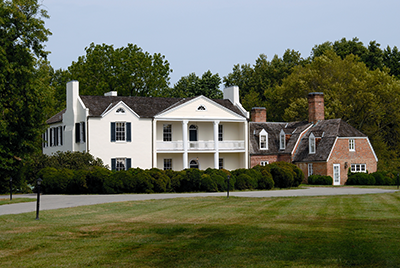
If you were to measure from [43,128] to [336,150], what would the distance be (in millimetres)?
26096

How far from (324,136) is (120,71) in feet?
82.9

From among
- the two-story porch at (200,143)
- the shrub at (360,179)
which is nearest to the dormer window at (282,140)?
the two-story porch at (200,143)

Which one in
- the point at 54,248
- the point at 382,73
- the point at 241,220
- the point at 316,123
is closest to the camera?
the point at 54,248

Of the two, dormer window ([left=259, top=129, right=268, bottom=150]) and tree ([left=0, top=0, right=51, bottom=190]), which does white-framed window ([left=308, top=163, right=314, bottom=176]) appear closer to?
dormer window ([left=259, top=129, right=268, bottom=150])

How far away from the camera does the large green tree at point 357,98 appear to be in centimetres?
5812

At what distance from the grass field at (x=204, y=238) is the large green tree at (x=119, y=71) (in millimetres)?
45677

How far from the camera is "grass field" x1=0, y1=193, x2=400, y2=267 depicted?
9.41 meters

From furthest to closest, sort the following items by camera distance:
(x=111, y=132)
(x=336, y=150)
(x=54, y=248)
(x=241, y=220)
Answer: (x=336, y=150)
(x=111, y=132)
(x=241, y=220)
(x=54, y=248)

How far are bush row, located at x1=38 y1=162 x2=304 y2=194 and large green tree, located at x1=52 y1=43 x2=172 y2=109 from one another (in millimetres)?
27256

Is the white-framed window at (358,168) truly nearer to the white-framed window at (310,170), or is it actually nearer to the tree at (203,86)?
the white-framed window at (310,170)

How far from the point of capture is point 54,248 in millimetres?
10820

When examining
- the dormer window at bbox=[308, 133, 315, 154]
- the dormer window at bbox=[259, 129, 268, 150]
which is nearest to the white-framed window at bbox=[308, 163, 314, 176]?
the dormer window at bbox=[308, 133, 315, 154]

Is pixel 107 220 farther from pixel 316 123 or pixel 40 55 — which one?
pixel 316 123

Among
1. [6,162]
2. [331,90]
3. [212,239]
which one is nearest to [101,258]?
[212,239]
